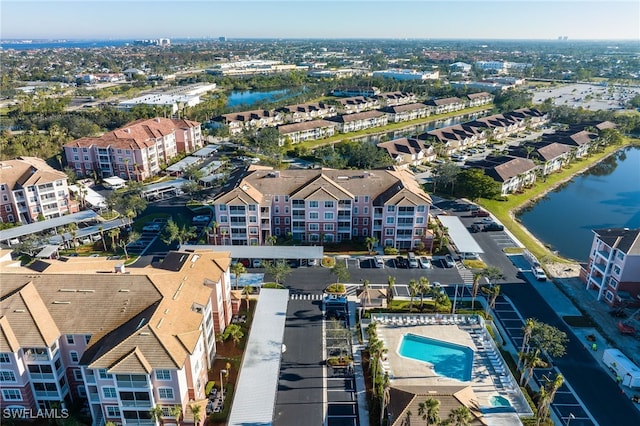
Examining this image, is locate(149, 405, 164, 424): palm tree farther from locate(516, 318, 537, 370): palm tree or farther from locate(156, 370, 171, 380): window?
locate(516, 318, 537, 370): palm tree

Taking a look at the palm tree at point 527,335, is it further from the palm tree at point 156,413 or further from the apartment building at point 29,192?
the apartment building at point 29,192

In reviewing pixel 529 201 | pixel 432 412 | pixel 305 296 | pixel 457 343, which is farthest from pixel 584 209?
pixel 432 412

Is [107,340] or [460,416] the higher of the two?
[107,340]

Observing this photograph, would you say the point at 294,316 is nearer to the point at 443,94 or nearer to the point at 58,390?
the point at 58,390

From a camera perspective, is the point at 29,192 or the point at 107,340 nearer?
the point at 107,340

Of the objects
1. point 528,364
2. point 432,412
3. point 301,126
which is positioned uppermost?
point 301,126

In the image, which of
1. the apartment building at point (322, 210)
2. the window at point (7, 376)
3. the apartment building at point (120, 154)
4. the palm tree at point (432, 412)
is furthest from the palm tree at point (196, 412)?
the apartment building at point (120, 154)

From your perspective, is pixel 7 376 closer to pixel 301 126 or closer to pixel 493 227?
pixel 493 227
